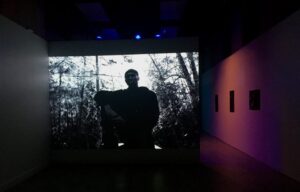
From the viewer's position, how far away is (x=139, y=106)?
22.5 feet

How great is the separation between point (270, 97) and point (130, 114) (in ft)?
10.5

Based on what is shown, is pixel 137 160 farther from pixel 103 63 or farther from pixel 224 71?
pixel 224 71

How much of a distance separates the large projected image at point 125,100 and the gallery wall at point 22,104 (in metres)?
0.49

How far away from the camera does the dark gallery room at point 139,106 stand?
17.0 ft

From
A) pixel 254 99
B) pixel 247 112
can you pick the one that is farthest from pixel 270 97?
pixel 247 112

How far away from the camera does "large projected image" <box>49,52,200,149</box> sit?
6.75 metres

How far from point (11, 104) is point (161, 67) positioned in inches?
130

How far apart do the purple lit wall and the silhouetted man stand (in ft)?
8.60
